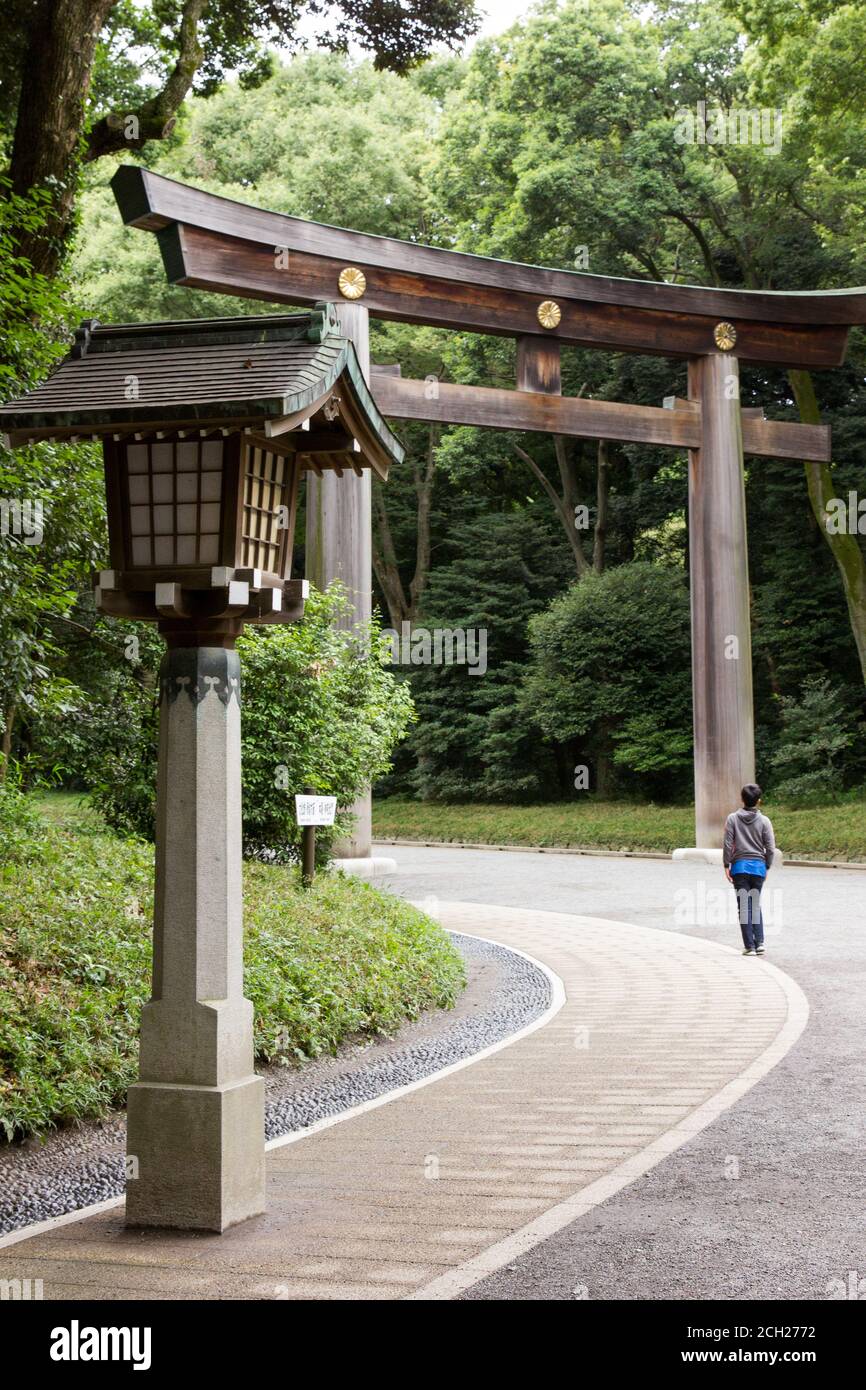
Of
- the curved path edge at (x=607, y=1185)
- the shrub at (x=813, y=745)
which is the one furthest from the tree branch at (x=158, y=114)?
the shrub at (x=813, y=745)

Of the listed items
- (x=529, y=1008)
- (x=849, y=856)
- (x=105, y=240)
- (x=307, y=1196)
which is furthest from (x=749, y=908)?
(x=105, y=240)

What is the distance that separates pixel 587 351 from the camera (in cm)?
3170

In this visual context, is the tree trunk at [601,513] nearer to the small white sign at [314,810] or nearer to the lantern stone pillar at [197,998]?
the small white sign at [314,810]

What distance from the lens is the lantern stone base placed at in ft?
15.5

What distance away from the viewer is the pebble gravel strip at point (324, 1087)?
17.2 feet

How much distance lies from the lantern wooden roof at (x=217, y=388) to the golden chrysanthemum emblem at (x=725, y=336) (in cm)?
1498

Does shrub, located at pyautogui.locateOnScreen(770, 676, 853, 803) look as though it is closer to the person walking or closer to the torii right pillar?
the torii right pillar

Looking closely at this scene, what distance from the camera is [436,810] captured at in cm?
3219

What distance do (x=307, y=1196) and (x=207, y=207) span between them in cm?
1230

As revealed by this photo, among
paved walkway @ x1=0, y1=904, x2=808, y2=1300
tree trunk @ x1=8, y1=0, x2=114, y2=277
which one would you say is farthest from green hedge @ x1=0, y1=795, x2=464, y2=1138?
tree trunk @ x1=8, y1=0, x2=114, y2=277

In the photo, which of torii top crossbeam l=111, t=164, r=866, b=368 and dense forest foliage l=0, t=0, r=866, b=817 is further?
dense forest foliage l=0, t=0, r=866, b=817

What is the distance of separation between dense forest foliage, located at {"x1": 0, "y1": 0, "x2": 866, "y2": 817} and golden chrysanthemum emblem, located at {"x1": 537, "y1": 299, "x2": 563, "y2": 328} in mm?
6897

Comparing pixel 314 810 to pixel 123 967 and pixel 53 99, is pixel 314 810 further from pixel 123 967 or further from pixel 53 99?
pixel 53 99

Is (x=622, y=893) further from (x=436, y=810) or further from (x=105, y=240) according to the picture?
(x=105, y=240)
